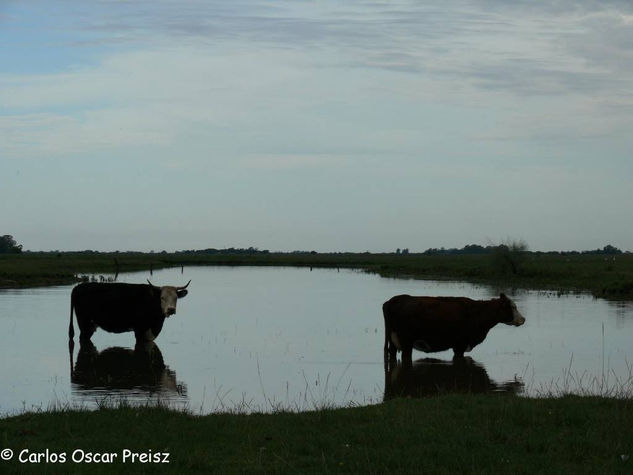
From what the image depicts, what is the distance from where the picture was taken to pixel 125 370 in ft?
47.4

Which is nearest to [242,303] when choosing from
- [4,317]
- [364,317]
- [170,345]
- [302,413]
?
[364,317]

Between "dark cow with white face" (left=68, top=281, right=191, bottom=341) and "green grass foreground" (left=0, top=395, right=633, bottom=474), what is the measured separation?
8.51m

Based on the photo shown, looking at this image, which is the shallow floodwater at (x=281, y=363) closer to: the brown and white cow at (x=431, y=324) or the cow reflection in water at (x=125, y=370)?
the cow reflection in water at (x=125, y=370)

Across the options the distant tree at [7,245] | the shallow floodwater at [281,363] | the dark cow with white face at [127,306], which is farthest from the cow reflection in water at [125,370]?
the distant tree at [7,245]

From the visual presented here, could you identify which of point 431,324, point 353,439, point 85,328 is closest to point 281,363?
point 431,324

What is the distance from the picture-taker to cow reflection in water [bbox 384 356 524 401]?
12488 millimetres

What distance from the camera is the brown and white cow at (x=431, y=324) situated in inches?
606

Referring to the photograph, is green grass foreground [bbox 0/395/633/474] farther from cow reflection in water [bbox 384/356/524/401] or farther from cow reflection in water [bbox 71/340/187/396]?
cow reflection in water [bbox 71/340/187/396]

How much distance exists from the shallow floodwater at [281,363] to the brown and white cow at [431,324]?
0.38 metres

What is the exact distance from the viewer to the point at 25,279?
1754 inches

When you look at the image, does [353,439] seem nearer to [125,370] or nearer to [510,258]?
[125,370]

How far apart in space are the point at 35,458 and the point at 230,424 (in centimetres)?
199

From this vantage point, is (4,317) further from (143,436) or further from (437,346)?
(143,436)

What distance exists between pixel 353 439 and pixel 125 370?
25.4ft
